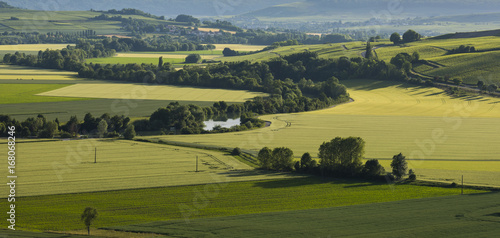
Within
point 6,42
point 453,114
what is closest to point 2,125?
point 453,114

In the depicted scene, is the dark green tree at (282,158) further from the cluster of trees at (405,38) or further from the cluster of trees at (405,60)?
the cluster of trees at (405,38)

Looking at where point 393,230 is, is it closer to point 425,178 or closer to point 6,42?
point 425,178

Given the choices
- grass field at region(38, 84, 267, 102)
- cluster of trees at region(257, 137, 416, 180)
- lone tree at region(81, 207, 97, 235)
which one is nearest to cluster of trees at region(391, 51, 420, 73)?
grass field at region(38, 84, 267, 102)

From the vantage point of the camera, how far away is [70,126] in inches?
2857

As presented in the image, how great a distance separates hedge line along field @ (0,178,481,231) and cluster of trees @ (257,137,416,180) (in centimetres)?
179

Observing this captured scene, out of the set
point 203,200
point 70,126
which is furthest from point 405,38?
point 203,200

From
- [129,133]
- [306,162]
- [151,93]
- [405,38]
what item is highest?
[405,38]

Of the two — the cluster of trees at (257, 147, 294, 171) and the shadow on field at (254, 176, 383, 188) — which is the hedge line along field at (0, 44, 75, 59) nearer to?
the cluster of trees at (257, 147, 294, 171)

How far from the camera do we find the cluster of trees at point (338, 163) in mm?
54763

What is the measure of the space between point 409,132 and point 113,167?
125 feet

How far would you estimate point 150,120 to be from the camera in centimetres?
7950

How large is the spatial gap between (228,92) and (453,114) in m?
42.3

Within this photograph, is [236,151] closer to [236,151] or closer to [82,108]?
[236,151]

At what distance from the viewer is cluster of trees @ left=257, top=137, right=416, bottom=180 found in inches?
2156
